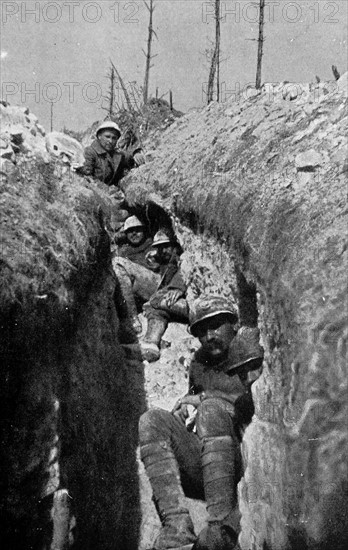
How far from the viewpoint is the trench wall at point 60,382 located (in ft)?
12.0

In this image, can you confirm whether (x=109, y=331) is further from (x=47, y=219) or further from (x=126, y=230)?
(x=126, y=230)

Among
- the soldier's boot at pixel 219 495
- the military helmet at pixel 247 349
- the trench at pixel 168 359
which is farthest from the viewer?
the military helmet at pixel 247 349

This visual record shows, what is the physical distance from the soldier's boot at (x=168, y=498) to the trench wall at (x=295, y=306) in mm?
416

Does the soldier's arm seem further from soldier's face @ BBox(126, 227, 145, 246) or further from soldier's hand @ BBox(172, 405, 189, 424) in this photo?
soldier's hand @ BBox(172, 405, 189, 424)

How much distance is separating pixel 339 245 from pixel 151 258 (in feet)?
14.7

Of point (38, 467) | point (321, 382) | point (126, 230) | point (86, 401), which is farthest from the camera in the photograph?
point (126, 230)

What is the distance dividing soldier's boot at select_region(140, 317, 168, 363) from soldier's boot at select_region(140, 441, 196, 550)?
199 cm

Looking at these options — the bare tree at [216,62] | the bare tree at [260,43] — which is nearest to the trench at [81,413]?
the bare tree at [260,43]

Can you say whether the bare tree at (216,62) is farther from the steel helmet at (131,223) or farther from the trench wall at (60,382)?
the trench wall at (60,382)

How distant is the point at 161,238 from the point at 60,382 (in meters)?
3.95

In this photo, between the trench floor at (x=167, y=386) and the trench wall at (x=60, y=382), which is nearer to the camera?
the trench wall at (x=60, y=382)

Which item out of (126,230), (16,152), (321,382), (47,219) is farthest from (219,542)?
(126,230)

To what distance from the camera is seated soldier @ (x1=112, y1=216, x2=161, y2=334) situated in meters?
7.05

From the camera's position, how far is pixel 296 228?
4258 mm
